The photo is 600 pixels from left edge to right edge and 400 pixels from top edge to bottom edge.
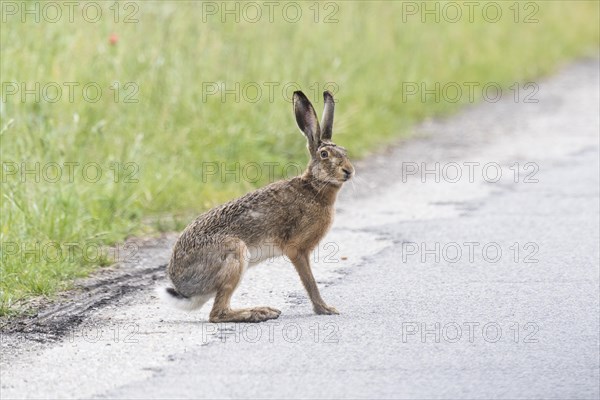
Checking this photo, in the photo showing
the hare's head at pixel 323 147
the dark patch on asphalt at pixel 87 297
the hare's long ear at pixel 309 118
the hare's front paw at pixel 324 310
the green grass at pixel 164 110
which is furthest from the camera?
the green grass at pixel 164 110

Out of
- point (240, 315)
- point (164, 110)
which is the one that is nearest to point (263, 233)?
point (240, 315)

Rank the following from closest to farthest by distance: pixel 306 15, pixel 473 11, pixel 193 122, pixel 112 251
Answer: pixel 112 251 → pixel 193 122 → pixel 306 15 → pixel 473 11

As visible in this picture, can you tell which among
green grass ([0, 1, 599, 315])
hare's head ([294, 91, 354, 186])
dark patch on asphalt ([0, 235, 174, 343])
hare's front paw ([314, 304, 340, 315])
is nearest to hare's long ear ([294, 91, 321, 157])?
hare's head ([294, 91, 354, 186])

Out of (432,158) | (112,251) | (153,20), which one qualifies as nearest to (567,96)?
(432,158)

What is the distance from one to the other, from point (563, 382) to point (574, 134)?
6.75 meters

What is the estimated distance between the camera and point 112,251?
761cm

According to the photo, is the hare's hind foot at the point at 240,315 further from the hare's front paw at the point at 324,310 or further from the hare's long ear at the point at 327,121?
the hare's long ear at the point at 327,121

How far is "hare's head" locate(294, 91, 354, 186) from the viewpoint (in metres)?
6.31

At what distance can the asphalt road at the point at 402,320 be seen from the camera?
16.7ft

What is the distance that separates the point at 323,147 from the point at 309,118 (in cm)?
18

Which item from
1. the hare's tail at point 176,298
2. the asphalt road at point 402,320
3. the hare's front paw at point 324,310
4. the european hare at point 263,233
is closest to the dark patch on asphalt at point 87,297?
the asphalt road at point 402,320

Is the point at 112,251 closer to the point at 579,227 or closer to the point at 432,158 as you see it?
the point at 579,227

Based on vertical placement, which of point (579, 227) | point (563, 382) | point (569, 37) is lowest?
point (569, 37)

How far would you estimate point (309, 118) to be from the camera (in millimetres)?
6445
